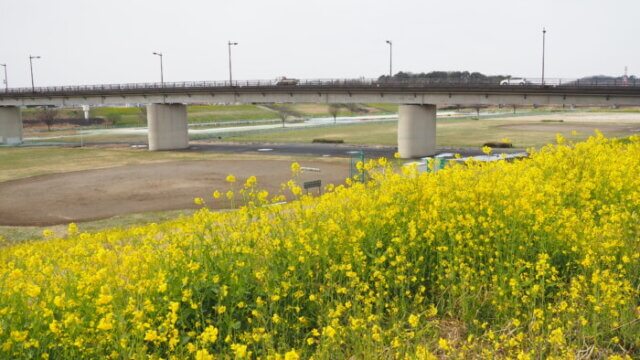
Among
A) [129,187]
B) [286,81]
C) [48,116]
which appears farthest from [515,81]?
[48,116]

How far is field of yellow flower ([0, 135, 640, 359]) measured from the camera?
297 inches

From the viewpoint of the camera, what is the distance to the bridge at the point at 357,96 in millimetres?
54031

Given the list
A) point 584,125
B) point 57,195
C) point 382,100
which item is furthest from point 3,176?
point 584,125

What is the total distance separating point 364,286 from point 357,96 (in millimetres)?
56868

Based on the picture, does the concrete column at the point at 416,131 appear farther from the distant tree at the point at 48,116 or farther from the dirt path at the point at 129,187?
the distant tree at the point at 48,116

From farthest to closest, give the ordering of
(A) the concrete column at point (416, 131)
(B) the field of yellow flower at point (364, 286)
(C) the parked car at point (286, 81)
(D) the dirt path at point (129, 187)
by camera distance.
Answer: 1. (C) the parked car at point (286, 81)
2. (A) the concrete column at point (416, 131)
3. (D) the dirt path at point (129, 187)
4. (B) the field of yellow flower at point (364, 286)

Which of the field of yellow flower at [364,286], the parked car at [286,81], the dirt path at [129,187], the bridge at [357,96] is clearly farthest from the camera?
the parked car at [286,81]

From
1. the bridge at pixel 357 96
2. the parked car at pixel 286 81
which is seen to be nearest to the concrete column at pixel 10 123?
the bridge at pixel 357 96

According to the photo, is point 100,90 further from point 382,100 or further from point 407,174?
point 407,174

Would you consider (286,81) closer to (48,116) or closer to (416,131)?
(416,131)

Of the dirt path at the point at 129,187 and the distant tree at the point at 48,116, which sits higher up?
the distant tree at the point at 48,116

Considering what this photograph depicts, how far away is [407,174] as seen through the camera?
12469 millimetres

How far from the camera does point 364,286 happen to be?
28.3 ft

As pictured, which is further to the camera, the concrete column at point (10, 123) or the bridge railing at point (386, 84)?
the concrete column at point (10, 123)
